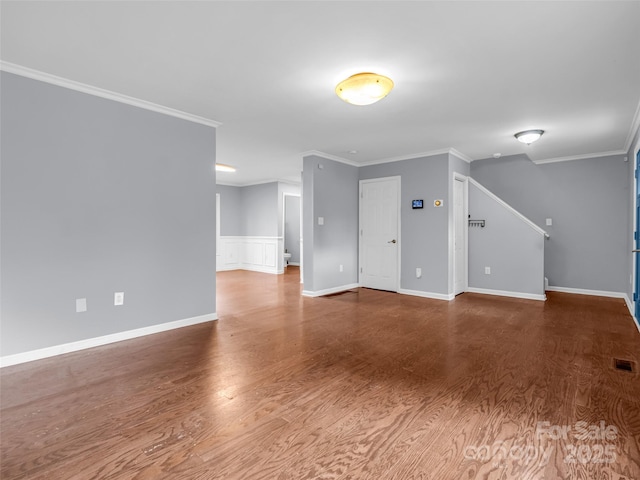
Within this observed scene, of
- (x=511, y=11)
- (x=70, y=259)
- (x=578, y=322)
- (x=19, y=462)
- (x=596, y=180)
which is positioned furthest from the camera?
(x=596, y=180)

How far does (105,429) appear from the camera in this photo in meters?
1.84

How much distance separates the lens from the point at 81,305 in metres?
3.03

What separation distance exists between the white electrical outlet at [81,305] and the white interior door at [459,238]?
4.96 m

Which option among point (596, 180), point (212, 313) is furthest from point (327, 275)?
point (596, 180)

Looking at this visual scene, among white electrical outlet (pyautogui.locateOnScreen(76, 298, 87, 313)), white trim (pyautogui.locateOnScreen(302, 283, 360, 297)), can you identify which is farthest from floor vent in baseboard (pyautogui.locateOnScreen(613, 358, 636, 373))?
white electrical outlet (pyautogui.locateOnScreen(76, 298, 87, 313))

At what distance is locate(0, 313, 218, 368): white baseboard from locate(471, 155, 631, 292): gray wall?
18.0 ft

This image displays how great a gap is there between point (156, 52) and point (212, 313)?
8.98 ft

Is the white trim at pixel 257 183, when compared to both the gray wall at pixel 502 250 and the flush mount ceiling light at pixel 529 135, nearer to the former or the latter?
the gray wall at pixel 502 250

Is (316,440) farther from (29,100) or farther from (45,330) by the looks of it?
(29,100)

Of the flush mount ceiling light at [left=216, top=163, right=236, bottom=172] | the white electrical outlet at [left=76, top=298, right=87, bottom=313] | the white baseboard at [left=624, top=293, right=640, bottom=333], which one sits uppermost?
the flush mount ceiling light at [left=216, top=163, right=236, bottom=172]

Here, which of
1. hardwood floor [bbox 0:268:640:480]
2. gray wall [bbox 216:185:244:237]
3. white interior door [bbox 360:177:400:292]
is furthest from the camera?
gray wall [bbox 216:185:244:237]

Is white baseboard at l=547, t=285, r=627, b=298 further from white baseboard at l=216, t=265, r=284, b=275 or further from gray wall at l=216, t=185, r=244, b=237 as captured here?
gray wall at l=216, t=185, r=244, b=237

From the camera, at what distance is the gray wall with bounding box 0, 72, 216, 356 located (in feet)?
8.91

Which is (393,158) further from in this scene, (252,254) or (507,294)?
(252,254)
